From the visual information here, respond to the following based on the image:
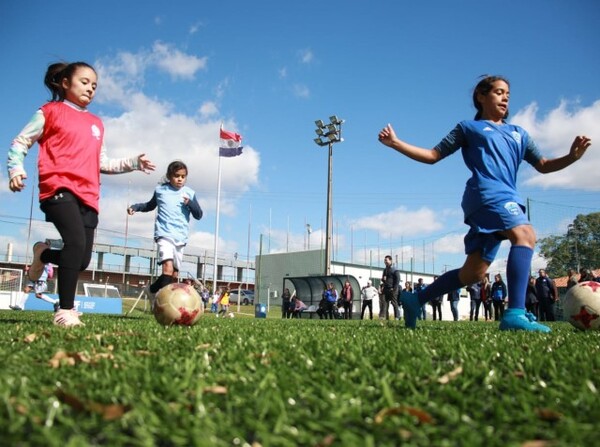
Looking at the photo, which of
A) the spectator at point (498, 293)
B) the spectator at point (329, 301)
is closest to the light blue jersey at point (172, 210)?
the spectator at point (498, 293)

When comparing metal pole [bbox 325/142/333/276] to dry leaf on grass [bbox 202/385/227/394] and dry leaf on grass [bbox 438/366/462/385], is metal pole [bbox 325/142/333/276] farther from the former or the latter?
dry leaf on grass [bbox 202/385/227/394]

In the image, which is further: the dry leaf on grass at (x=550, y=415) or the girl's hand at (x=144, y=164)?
the girl's hand at (x=144, y=164)

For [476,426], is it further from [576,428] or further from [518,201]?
[518,201]

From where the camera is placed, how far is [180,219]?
26.7 feet

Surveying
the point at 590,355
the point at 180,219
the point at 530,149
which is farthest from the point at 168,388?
the point at 180,219

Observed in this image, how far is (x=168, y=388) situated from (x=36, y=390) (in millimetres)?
482

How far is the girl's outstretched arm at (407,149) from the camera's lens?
5.01 meters

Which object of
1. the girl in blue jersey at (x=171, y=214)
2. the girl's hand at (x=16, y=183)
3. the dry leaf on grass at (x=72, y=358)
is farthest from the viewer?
the girl in blue jersey at (x=171, y=214)

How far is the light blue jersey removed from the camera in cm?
805

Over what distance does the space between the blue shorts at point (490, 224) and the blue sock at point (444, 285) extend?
49 centimetres

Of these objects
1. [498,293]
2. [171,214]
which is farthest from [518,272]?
[498,293]

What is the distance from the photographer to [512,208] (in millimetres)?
4668

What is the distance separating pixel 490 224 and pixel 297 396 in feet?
11.4

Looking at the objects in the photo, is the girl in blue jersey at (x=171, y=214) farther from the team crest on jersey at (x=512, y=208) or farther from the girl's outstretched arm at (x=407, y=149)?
the team crest on jersey at (x=512, y=208)
